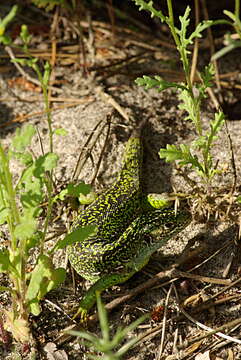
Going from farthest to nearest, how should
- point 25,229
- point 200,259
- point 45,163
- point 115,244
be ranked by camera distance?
point 200,259 → point 115,244 → point 45,163 → point 25,229

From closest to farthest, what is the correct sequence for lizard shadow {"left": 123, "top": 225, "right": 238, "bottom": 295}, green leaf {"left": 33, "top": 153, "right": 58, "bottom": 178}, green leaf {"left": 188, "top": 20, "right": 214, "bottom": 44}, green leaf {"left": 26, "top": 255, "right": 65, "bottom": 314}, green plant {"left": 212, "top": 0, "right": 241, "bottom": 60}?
1. green plant {"left": 212, "top": 0, "right": 241, "bottom": 60}
2. green leaf {"left": 33, "top": 153, "right": 58, "bottom": 178}
3. green leaf {"left": 188, "top": 20, "right": 214, "bottom": 44}
4. green leaf {"left": 26, "top": 255, "right": 65, "bottom": 314}
5. lizard shadow {"left": 123, "top": 225, "right": 238, "bottom": 295}

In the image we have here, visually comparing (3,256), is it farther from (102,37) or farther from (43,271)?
(102,37)

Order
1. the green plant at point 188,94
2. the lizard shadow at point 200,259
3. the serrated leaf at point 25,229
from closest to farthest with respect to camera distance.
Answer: the serrated leaf at point 25,229 < the green plant at point 188,94 < the lizard shadow at point 200,259

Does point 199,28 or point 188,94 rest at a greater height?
point 199,28

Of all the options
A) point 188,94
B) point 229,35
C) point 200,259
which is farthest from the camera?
point 200,259

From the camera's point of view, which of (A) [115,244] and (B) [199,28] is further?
(A) [115,244]

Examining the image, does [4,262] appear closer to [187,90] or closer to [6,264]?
[6,264]

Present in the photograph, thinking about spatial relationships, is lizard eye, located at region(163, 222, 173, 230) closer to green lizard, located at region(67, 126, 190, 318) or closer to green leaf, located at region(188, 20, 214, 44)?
green lizard, located at region(67, 126, 190, 318)

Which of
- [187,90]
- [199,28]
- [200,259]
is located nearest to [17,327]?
[200,259]

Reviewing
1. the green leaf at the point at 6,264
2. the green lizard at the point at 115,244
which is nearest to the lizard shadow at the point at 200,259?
the green lizard at the point at 115,244

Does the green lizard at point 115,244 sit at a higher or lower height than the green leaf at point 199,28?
lower

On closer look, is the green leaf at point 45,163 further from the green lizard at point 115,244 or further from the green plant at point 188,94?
the green lizard at point 115,244

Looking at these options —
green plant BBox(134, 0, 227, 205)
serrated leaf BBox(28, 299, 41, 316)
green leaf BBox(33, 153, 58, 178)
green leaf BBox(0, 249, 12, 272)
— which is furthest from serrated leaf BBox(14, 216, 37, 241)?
green plant BBox(134, 0, 227, 205)
